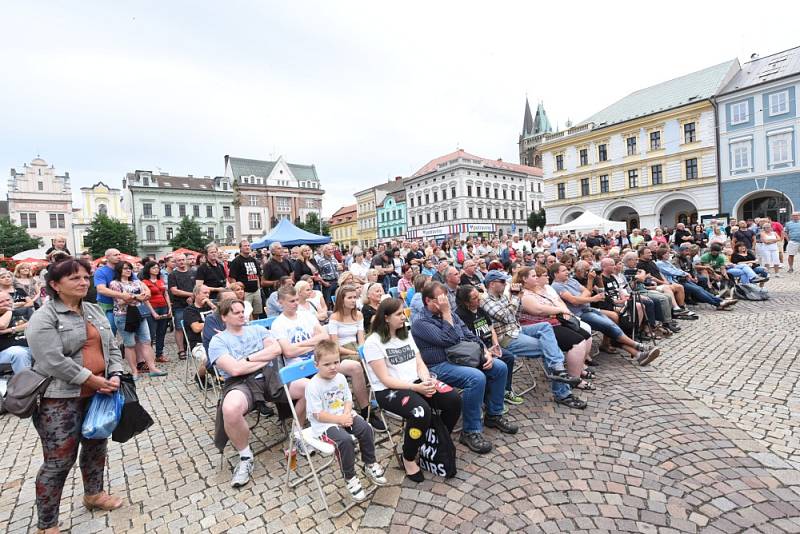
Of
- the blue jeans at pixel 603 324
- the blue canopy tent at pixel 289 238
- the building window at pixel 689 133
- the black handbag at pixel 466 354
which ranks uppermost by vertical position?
the building window at pixel 689 133

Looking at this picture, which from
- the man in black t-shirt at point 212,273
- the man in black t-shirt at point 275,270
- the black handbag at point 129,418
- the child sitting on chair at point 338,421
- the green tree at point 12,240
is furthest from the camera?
the green tree at point 12,240

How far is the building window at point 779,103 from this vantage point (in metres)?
28.8

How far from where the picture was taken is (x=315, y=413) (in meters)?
3.29

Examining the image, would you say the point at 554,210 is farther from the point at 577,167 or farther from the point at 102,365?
the point at 102,365

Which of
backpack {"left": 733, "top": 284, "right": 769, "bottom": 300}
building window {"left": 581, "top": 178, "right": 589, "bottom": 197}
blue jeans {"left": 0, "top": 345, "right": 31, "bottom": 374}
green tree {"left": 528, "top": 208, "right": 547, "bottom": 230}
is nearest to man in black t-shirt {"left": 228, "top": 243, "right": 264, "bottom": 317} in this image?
blue jeans {"left": 0, "top": 345, "right": 31, "bottom": 374}

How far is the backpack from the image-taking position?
9586 mm

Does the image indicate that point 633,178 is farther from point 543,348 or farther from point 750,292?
point 543,348

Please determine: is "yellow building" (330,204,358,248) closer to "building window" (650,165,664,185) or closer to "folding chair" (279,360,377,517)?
"building window" (650,165,664,185)

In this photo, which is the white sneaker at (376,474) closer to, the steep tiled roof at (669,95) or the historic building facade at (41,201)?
the steep tiled roof at (669,95)

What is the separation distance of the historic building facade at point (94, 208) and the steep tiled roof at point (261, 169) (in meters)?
16.2

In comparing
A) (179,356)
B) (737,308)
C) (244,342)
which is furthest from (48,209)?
(737,308)

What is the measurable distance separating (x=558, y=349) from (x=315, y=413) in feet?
9.75

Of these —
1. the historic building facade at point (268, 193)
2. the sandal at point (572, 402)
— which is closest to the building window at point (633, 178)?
the sandal at point (572, 402)

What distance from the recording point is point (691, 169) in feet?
110
